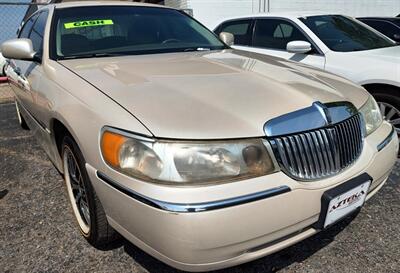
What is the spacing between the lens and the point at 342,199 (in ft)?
6.33

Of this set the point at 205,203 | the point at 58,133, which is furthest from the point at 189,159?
the point at 58,133

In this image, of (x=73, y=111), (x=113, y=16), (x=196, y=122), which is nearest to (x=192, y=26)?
(x=113, y=16)

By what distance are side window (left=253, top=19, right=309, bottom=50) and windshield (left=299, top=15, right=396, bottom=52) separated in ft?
0.57

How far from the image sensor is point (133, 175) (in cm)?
172

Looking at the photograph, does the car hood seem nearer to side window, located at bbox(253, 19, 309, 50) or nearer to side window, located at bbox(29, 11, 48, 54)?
side window, located at bbox(29, 11, 48, 54)

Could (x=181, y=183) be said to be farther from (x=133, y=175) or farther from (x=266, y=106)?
(x=266, y=106)

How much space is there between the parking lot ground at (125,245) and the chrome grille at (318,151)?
2.17ft

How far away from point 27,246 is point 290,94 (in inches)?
76.3

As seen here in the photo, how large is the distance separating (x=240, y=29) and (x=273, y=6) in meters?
8.30

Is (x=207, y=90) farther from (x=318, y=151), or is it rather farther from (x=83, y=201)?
(x=83, y=201)

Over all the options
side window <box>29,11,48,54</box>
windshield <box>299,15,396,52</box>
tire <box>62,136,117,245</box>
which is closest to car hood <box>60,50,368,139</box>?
tire <box>62,136,117,245</box>

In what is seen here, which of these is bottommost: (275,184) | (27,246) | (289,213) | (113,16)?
(27,246)

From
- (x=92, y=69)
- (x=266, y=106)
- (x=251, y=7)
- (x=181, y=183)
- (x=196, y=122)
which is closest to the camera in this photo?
(x=181, y=183)

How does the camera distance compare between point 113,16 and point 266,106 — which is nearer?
point 266,106
